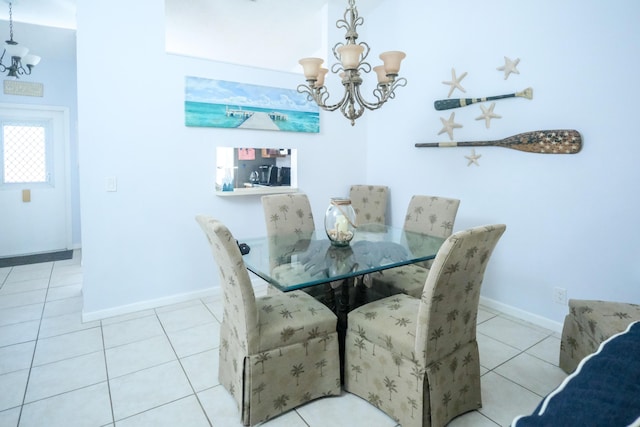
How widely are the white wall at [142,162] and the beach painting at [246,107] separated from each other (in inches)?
2.7

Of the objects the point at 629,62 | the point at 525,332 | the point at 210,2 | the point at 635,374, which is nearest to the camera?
the point at 635,374

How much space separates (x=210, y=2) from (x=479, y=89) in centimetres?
281

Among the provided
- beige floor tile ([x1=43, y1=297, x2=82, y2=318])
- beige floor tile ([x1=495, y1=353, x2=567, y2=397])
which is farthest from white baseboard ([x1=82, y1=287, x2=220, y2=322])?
beige floor tile ([x1=495, y1=353, x2=567, y2=397])

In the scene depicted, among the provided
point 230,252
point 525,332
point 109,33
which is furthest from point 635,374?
point 109,33

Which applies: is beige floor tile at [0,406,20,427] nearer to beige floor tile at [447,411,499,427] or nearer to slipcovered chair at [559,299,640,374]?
beige floor tile at [447,411,499,427]

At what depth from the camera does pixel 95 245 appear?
112 inches

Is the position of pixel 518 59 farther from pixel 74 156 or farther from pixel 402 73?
pixel 74 156

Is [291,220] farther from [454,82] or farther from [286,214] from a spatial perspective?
[454,82]

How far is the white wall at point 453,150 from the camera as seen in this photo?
231 centimetres

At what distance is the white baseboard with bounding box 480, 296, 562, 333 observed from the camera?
265cm

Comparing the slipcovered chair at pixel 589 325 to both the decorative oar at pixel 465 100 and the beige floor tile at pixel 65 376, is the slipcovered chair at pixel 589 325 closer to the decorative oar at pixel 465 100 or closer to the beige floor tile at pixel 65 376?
the decorative oar at pixel 465 100

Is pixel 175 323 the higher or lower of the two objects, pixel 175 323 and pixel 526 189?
the lower

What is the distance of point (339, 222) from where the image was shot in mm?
2322

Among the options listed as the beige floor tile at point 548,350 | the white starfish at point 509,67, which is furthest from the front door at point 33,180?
the beige floor tile at point 548,350
